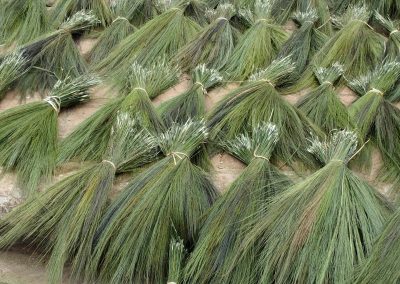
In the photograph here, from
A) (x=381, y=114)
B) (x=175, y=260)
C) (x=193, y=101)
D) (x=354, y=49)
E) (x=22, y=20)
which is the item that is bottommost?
(x=175, y=260)

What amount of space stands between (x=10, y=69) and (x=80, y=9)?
643mm

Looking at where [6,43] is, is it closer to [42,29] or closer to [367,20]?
[42,29]

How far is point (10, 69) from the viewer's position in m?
2.45

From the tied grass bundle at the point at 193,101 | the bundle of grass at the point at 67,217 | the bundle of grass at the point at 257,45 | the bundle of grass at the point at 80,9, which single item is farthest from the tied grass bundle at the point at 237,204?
the bundle of grass at the point at 80,9

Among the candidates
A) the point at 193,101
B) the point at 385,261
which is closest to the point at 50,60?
the point at 193,101

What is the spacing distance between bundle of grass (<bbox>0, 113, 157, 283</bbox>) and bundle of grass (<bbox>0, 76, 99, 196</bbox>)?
0.11 m

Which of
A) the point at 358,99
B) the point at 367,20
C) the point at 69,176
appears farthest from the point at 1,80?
the point at 367,20

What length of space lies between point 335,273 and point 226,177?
0.57 metres

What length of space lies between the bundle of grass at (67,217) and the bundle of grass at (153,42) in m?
0.66

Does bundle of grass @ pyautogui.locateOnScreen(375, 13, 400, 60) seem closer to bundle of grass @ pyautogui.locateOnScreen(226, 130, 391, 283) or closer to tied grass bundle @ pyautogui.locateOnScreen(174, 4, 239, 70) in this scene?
tied grass bundle @ pyautogui.locateOnScreen(174, 4, 239, 70)

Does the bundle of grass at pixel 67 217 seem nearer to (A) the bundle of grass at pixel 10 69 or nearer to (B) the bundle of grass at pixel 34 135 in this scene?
(B) the bundle of grass at pixel 34 135

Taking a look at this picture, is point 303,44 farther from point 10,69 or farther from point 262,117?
point 10,69

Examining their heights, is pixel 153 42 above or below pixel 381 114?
above

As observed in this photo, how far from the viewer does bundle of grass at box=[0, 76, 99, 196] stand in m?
2.05
